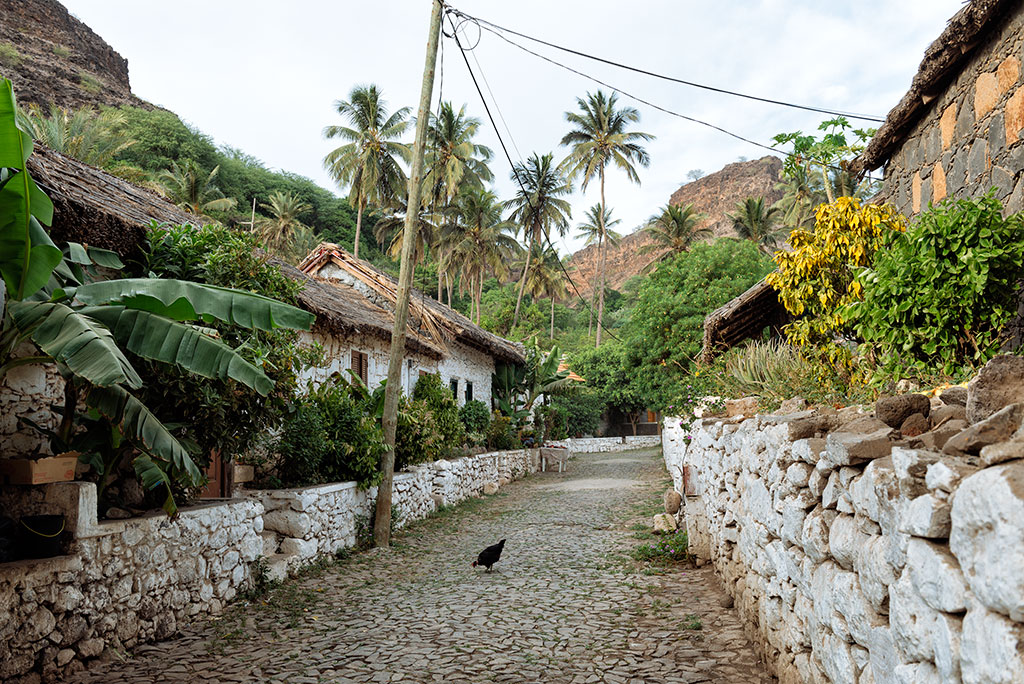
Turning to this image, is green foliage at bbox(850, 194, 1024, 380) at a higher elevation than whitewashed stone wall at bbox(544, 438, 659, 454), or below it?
higher

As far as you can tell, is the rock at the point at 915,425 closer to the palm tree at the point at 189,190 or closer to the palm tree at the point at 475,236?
the palm tree at the point at 189,190

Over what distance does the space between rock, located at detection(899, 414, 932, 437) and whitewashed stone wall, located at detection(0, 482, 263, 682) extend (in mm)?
5352

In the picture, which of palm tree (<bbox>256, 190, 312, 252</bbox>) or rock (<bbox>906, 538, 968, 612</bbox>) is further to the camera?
palm tree (<bbox>256, 190, 312, 252</bbox>)

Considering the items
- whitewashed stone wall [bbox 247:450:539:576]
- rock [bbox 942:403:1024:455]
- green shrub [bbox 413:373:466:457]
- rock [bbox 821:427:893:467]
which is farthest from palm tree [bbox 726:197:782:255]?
rock [bbox 942:403:1024:455]

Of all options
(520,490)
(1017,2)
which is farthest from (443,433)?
(1017,2)

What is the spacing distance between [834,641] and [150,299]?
191 inches

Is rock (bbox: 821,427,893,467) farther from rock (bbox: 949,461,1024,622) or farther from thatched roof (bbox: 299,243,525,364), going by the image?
thatched roof (bbox: 299,243,525,364)

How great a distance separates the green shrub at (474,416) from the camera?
17750mm

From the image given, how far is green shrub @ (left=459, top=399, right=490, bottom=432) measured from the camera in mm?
17750

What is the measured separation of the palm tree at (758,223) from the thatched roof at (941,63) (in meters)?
35.8

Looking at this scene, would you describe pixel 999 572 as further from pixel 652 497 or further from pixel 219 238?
pixel 652 497

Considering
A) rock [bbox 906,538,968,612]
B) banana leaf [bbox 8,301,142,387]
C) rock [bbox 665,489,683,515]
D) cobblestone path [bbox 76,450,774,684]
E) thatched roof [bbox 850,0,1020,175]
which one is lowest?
cobblestone path [bbox 76,450,774,684]

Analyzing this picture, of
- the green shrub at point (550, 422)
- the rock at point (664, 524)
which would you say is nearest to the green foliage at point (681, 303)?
the green shrub at point (550, 422)

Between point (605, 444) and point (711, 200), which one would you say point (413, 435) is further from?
point (711, 200)
